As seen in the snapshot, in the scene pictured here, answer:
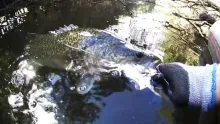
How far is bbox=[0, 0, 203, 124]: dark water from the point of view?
3.35m

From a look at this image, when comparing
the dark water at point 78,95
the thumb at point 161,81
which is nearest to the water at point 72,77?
the dark water at point 78,95

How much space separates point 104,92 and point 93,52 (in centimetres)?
78

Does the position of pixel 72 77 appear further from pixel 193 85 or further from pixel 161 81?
pixel 193 85

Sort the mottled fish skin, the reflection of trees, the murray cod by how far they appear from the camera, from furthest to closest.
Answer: the mottled fish skin
the murray cod
the reflection of trees

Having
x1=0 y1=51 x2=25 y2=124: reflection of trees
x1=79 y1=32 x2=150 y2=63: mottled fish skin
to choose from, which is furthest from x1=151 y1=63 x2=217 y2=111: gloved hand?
x1=0 y1=51 x2=25 y2=124: reflection of trees

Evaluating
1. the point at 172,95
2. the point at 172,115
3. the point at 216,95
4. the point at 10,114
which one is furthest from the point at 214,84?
the point at 10,114

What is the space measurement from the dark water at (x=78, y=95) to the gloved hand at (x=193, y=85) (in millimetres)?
437

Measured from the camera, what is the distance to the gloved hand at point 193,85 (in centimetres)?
296

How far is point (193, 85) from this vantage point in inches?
119

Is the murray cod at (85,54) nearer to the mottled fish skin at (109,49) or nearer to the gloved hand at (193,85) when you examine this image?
the mottled fish skin at (109,49)

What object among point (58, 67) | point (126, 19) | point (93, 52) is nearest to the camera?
point (58, 67)

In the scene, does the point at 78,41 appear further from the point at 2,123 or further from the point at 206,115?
the point at 206,115

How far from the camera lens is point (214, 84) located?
2973 mm

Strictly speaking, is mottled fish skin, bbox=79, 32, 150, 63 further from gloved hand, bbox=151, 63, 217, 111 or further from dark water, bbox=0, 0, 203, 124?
gloved hand, bbox=151, 63, 217, 111
